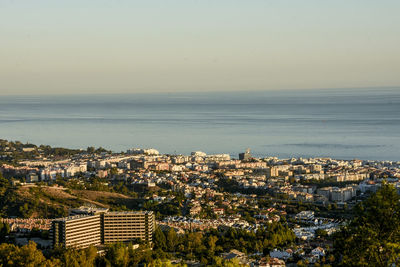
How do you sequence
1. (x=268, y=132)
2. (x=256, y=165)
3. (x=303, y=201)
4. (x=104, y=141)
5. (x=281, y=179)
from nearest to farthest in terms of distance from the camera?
(x=303, y=201) < (x=281, y=179) < (x=256, y=165) < (x=104, y=141) < (x=268, y=132)

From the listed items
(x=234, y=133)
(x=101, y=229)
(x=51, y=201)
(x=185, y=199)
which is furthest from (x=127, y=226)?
(x=234, y=133)

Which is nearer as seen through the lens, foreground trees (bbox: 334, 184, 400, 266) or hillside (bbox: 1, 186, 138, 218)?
foreground trees (bbox: 334, 184, 400, 266)

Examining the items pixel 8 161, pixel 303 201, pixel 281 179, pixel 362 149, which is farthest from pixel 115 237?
pixel 362 149

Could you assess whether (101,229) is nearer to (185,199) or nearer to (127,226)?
(127,226)

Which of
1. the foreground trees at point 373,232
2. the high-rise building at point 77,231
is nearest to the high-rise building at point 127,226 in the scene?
the high-rise building at point 77,231

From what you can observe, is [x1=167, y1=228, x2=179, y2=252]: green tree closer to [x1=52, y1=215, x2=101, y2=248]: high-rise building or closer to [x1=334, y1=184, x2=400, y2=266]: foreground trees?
[x1=52, y1=215, x2=101, y2=248]: high-rise building

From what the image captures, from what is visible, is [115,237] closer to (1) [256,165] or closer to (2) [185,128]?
(1) [256,165]

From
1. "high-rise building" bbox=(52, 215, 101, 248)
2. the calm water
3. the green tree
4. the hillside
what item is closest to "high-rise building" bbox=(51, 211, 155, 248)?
"high-rise building" bbox=(52, 215, 101, 248)
